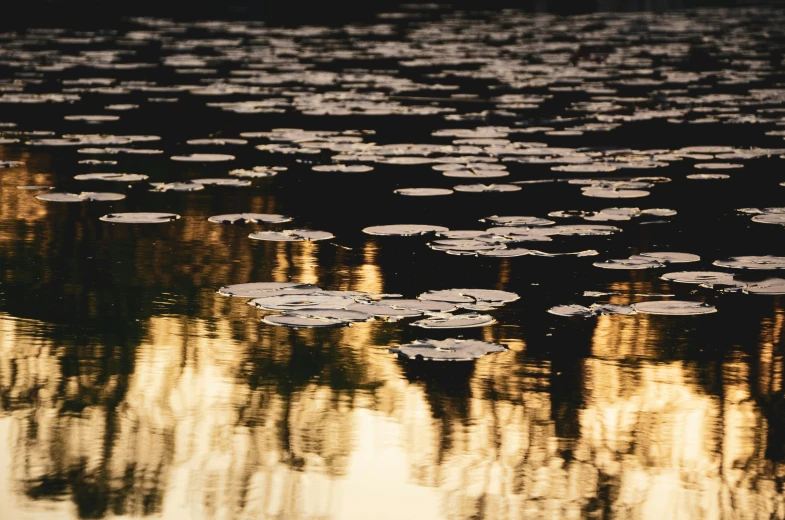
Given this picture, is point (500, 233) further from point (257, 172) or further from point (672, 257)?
point (257, 172)

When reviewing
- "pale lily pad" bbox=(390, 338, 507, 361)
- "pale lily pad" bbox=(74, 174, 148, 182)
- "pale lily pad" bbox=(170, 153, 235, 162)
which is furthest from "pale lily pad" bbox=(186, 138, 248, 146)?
"pale lily pad" bbox=(390, 338, 507, 361)

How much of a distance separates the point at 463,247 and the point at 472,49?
32.2ft

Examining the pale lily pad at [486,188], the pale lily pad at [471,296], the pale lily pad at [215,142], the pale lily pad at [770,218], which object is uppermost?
the pale lily pad at [215,142]

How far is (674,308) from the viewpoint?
11.7 ft

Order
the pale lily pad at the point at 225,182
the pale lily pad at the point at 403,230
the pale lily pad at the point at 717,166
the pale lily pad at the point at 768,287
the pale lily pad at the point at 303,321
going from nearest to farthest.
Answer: the pale lily pad at the point at 303,321 < the pale lily pad at the point at 768,287 < the pale lily pad at the point at 403,230 < the pale lily pad at the point at 225,182 < the pale lily pad at the point at 717,166

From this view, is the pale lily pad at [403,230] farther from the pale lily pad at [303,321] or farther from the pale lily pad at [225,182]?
the pale lily pad at [303,321]

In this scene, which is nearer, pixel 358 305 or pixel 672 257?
pixel 358 305

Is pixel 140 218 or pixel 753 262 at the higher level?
pixel 140 218

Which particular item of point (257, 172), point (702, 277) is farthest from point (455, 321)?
point (257, 172)

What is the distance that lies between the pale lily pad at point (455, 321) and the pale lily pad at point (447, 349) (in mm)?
133

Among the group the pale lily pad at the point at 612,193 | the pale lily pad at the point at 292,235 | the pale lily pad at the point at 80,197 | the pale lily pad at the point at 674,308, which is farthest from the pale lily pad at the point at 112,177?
the pale lily pad at the point at 674,308

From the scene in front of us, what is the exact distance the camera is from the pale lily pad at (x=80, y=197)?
512cm

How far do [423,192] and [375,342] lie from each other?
2.24 meters

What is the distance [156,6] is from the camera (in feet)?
79.3
